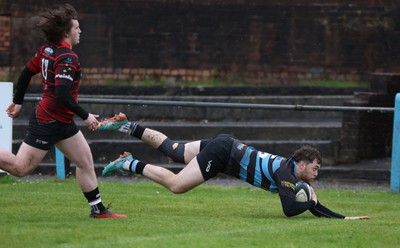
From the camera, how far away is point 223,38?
23.2 metres

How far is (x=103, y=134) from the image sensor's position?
19.8 meters

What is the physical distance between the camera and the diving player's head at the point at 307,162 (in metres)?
11.0

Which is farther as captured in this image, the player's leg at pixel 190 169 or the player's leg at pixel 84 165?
the player's leg at pixel 190 169

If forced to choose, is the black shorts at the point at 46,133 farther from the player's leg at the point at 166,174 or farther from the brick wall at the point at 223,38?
the brick wall at the point at 223,38

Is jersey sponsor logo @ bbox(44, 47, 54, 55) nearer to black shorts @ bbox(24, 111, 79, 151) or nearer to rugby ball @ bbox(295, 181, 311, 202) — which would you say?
black shorts @ bbox(24, 111, 79, 151)

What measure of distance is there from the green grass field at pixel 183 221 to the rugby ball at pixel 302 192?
0.73ft

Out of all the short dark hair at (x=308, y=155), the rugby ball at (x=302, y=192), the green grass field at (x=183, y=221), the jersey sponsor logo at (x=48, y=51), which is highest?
the jersey sponsor logo at (x=48, y=51)

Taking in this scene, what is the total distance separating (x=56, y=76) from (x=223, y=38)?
1360cm

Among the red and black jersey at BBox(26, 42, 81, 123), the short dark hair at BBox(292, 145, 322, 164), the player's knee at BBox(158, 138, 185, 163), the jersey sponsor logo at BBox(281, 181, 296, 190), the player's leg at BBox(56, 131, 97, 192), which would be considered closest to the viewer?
the red and black jersey at BBox(26, 42, 81, 123)

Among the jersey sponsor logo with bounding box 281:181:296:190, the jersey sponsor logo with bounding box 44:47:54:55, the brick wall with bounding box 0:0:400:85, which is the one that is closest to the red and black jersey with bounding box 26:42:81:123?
the jersey sponsor logo with bounding box 44:47:54:55

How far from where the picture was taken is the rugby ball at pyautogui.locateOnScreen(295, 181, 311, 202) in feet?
35.8

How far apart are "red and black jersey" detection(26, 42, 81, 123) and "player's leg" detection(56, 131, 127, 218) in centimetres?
22

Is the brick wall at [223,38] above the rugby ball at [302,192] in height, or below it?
above

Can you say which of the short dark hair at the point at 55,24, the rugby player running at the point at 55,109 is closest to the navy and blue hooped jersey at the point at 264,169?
the rugby player running at the point at 55,109
